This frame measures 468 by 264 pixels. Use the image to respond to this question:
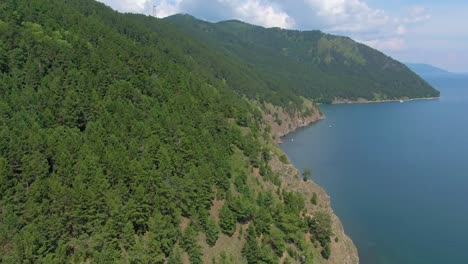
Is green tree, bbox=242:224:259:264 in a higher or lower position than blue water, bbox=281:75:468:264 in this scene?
higher

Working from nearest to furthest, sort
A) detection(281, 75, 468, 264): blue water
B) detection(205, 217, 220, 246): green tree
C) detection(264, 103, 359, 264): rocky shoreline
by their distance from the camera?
1. detection(205, 217, 220, 246): green tree
2. detection(264, 103, 359, 264): rocky shoreline
3. detection(281, 75, 468, 264): blue water

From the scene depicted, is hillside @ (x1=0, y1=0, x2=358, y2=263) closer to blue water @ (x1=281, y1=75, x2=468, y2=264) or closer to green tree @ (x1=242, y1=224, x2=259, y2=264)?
green tree @ (x1=242, y1=224, x2=259, y2=264)

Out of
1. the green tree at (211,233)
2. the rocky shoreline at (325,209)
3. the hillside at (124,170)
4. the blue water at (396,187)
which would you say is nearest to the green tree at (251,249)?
the hillside at (124,170)

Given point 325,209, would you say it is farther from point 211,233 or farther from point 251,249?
point 211,233

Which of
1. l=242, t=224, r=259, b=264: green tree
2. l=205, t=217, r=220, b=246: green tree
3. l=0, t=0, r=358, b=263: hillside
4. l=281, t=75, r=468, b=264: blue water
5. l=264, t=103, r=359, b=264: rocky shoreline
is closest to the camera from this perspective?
l=0, t=0, r=358, b=263: hillside

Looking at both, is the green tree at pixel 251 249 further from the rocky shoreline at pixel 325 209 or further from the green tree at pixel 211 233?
the rocky shoreline at pixel 325 209

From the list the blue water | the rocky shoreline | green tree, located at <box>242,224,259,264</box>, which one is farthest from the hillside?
the blue water

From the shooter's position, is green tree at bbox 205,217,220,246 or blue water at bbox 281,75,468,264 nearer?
green tree at bbox 205,217,220,246
